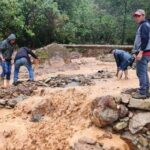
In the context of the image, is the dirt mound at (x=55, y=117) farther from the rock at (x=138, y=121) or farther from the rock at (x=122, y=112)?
the rock at (x=138, y=121)

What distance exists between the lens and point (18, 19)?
63.4 ft

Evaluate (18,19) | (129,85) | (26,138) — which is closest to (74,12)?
(18,19)

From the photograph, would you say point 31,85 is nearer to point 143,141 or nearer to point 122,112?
point 122,112

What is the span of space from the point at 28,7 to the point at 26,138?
12.0 metres

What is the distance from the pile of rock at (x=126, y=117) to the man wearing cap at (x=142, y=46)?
279mm

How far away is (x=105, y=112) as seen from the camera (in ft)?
30.3

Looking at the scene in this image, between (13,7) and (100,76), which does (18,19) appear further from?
→ (100,76)

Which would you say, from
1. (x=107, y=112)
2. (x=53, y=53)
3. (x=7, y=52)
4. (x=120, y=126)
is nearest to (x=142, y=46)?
(x=107, y=112)

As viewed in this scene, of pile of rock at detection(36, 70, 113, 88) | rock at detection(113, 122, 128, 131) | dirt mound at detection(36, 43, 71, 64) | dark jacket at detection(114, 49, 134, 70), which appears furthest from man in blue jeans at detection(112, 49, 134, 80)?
dirt mound at detection(36, 43, 71, 64)

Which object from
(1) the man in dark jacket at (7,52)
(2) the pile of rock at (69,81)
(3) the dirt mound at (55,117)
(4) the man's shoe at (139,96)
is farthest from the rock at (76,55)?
(4) the man's shoe at (139,96)

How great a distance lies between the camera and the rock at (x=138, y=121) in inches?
354

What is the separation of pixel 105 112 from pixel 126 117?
457 mm

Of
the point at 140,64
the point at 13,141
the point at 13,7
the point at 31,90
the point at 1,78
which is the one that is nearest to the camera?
the point at 140,64

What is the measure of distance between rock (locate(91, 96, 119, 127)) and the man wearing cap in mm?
615
